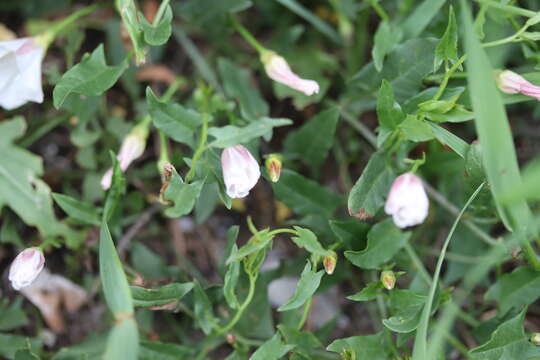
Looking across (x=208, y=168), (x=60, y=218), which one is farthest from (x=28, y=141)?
(x=208, y=168)

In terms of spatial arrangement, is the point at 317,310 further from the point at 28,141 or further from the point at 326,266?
the point at 28,141

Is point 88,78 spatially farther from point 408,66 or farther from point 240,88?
point 408,66

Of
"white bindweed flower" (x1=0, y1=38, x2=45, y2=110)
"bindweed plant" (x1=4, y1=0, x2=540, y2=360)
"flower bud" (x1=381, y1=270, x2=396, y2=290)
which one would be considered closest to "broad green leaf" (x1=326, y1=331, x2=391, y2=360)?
"bindweed plant" (x1=4, y1=0, x2=540, y2=360)

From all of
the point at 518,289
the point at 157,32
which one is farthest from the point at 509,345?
the point at 157,32

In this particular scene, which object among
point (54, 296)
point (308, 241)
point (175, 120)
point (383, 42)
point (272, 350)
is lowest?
point (54, 296)

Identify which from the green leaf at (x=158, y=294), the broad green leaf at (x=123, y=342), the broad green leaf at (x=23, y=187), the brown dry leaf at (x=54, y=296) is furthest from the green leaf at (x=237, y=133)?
the brown dry leaf at (x=54, y=296)

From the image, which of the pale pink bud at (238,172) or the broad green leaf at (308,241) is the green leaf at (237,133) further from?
the broad green leaf at (308,241)

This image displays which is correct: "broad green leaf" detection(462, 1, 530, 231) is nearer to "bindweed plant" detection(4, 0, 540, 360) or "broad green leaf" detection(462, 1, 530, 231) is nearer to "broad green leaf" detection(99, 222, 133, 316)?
"bindweed plant" detection(4, 0, 540, 360)
